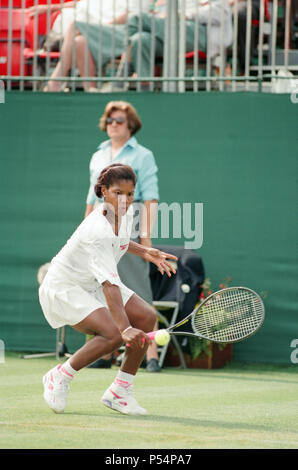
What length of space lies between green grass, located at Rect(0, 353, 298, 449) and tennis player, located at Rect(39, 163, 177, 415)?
0.50 feet

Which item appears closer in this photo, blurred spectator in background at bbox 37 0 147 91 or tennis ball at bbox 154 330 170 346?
tennis ball at bbox 154 330 170 346

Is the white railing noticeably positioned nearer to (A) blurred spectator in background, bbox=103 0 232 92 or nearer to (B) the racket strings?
(A) blurred spectator in background, bbox=103 0 232 92

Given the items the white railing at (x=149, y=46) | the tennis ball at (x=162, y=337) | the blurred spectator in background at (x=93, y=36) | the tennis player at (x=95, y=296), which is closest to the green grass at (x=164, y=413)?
the tennis player at (x=95, y=296)

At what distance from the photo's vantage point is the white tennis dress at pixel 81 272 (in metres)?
4.91

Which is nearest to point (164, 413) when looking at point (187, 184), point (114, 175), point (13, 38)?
point (114, 175)

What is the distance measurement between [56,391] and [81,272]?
25.6 inches

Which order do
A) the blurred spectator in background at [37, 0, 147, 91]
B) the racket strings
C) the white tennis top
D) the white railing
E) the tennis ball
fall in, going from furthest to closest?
the blurred spectator in background at [37, 0, 147, 91] → the white railing → the racket strings → the white tennis top → the tennis ball

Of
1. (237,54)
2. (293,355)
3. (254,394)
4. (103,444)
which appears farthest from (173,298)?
(103,444)

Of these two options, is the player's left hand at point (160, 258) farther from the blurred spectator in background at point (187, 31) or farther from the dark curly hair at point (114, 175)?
the blurred spectator in background at point (187, 31)

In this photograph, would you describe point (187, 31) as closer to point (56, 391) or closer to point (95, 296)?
point (95, 296)

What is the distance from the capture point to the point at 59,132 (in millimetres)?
8531

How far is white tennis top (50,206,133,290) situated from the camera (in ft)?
15.8

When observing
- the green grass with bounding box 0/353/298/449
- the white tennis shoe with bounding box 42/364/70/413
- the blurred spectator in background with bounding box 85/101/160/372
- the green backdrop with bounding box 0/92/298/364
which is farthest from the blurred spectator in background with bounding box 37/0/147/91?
the white tennis shoe with bounding box 42/364/70/413

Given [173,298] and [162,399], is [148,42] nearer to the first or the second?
[173,298]
